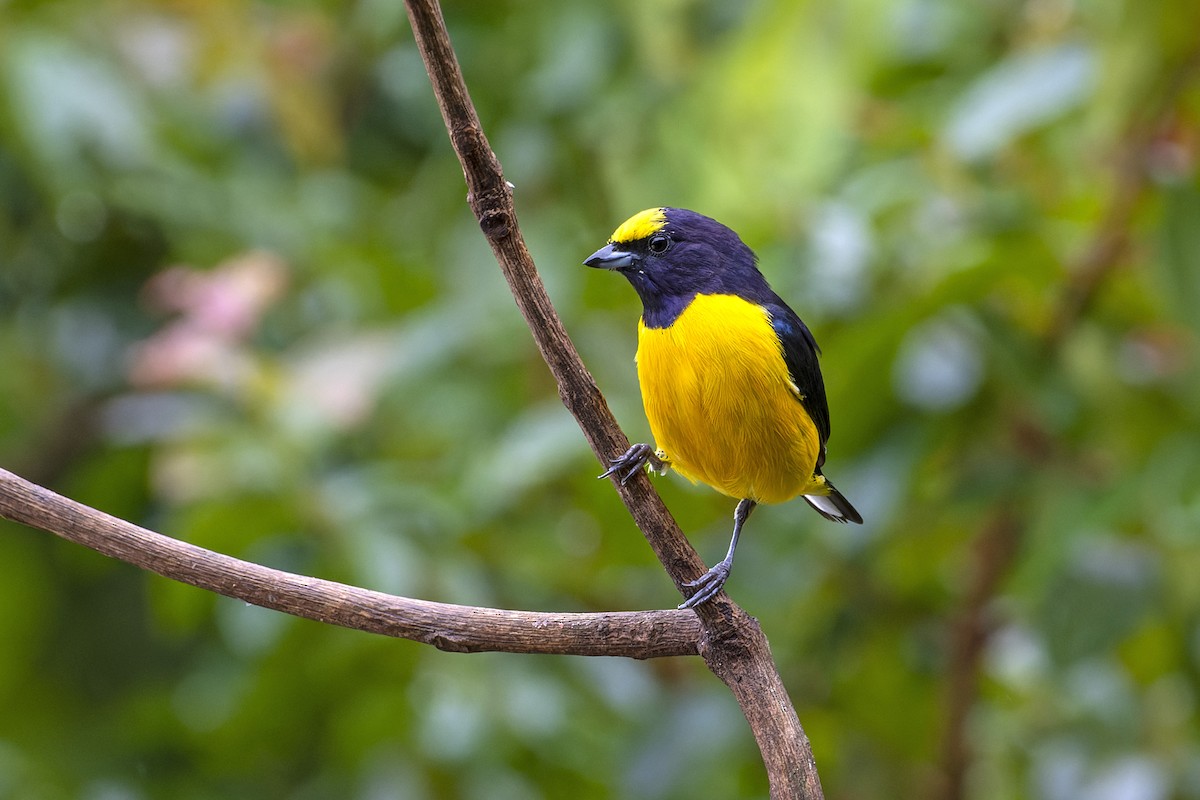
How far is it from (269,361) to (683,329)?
1.13m

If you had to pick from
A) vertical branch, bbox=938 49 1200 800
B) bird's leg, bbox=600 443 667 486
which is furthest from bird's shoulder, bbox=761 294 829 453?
vertical branch, bbox=938 49 1200 800

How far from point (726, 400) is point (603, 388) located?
2.36ft

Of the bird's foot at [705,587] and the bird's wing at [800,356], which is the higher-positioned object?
the bird's wing at [800,356]

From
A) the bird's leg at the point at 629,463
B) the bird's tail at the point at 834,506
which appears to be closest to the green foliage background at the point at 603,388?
the bird's tail at the point at 834,506

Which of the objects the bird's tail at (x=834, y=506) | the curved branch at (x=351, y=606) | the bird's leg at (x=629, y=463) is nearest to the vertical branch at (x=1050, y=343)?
the bird's tail at (x=834, y=506)

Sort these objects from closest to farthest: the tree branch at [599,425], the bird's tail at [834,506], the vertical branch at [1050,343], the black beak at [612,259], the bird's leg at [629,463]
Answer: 1. the tree branch at [599,425]
2. the bird's leg at [629,463]
3. the black beak at [612,259]
4. the bird's tail at [834,506]
5. the vertical branch at [1050,343]

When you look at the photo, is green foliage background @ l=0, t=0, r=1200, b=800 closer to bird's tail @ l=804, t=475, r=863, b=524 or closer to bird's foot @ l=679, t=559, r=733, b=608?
bird's tail @ l=804, t=475, r=863, b=524

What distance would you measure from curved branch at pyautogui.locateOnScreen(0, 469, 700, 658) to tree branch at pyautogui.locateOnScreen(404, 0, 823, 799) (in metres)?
0.03

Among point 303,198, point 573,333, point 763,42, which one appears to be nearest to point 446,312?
point 573,333

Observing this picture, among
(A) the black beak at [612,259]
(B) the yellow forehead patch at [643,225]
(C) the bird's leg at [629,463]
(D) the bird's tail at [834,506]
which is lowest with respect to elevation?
(C) the bird's leg at [629,463]

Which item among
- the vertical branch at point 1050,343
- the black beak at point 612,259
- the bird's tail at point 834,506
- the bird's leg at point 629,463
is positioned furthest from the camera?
the vertical branch at point 1050,343

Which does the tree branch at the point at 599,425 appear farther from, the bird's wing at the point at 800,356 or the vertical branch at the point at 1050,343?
the vertical branch at the point at 1050,343

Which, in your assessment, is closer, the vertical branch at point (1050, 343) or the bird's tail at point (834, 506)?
the bird's tail at point (834, 506)

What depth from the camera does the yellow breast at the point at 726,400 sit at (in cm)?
119
